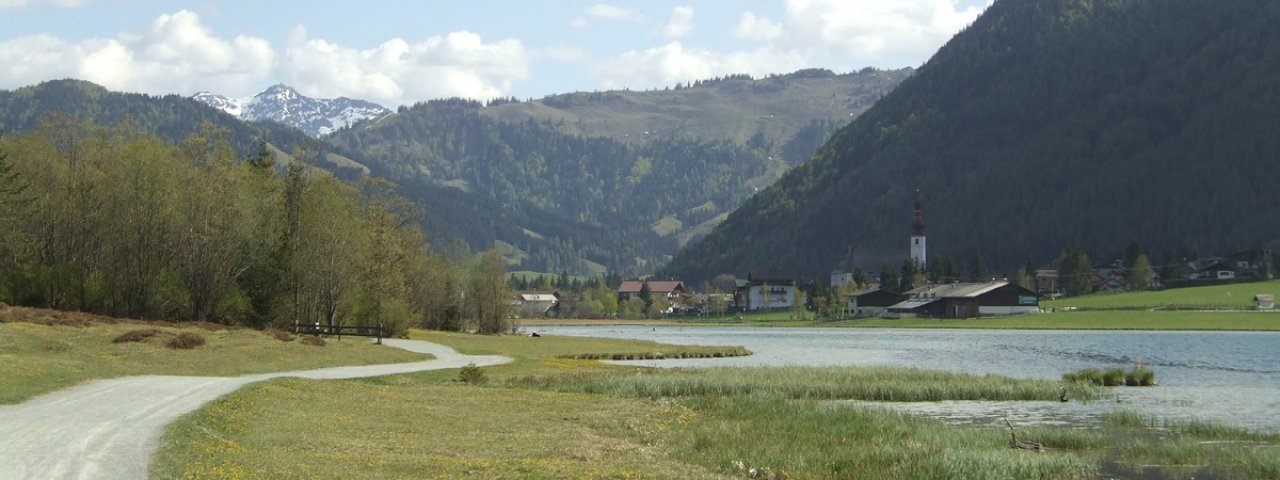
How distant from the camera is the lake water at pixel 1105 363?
48.1 m

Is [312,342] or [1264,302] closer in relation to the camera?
[312,342]

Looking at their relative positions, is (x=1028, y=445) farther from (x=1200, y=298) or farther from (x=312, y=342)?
(x=1200, y=298)

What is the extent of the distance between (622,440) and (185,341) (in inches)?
1259

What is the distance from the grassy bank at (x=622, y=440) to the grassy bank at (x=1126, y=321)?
357ft

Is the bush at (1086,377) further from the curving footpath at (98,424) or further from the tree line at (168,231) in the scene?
the tree line at (168,231)

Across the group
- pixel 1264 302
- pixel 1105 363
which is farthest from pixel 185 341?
pixel 1264 302

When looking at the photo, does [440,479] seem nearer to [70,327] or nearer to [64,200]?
[70,327]

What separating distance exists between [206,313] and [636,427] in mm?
52674

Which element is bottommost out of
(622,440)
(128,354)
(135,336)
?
(622,440)

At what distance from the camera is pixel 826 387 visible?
5606 cm

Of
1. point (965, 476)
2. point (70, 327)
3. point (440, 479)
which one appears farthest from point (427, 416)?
point (70, 327)

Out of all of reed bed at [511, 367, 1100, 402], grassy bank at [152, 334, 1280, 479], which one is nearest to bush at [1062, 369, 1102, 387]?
reed bed at [511, 367, 1100, 402]

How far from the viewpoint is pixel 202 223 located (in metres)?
80.0

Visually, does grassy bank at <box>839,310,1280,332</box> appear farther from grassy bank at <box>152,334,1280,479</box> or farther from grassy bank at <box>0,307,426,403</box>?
grassy bank at <box>152,334,1280,479</box>
